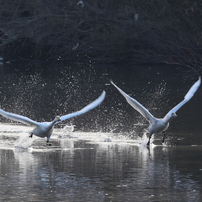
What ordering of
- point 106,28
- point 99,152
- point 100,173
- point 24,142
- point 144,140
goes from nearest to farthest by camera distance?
point 100,173 → point 99,152 → point 24,142 → point 144,140 → point 106,28

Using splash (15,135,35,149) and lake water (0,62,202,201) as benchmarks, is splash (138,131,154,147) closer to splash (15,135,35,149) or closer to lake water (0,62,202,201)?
lake water (0,62,202,201)

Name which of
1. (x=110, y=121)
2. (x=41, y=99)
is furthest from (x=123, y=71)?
(x=110, y=121)

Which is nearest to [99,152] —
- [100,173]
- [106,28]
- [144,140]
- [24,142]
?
[144,140]

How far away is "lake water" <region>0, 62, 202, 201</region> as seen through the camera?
504 inches

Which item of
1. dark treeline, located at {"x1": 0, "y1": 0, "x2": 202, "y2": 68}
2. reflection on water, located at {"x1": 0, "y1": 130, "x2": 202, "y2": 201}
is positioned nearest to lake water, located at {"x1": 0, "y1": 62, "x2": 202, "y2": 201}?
reflection on water, located at {"x1": 0, "y1": 130, "x2": 202, "y2": 201}

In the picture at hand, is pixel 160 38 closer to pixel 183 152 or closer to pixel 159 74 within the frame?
pixel 159 74

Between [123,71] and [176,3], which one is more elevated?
[176,3]

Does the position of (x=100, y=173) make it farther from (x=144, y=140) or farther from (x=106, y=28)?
(x=106, y=28)

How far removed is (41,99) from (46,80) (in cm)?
777

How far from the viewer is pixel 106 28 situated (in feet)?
141

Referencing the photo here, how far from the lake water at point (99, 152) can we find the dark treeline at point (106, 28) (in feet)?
27.7

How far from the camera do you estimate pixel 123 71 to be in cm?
3862

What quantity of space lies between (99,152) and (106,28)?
26808 millimetres

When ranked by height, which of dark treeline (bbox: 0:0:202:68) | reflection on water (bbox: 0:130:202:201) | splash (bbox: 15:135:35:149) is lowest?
reflection on water (bbox: 0:130:202:201)
